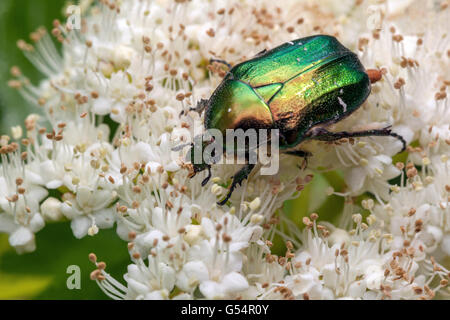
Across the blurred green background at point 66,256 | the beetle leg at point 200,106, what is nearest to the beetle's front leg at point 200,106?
the beetle leg at point 200,106

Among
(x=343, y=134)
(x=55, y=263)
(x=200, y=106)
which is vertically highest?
(x=200, y=106)

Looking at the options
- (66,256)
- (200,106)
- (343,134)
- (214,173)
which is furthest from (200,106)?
(66,256)

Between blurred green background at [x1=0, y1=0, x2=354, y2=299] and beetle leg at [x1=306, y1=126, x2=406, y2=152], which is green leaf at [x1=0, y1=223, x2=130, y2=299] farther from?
beetle leg at [x1=306, y1=126, x2=406, y2=152]

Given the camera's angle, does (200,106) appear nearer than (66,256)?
Yes

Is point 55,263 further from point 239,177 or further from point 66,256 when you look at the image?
point 239,177

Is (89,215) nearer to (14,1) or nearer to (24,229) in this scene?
(24,229)

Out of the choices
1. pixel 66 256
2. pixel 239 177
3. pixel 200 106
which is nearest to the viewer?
pixel 239 177

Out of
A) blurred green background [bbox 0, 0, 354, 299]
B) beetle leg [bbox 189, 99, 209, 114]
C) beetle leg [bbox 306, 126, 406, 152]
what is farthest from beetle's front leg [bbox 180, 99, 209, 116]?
blurred green background [bbox 0, 0, 354, 299]
